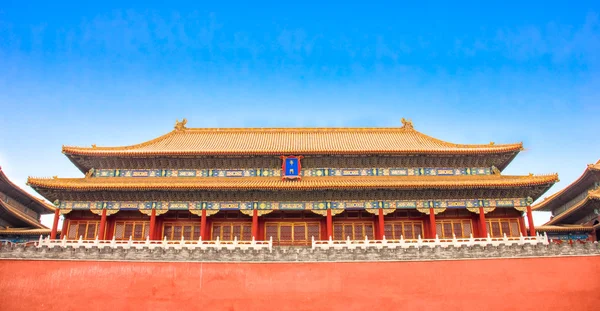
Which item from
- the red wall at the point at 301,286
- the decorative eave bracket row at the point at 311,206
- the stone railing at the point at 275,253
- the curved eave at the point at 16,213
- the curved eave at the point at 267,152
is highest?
the curved eave at the point at 267,152

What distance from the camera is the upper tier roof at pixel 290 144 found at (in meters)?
23.8

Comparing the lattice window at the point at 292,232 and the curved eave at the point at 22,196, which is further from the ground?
the curved eave at the point at 22,196

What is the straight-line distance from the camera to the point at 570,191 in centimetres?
2825

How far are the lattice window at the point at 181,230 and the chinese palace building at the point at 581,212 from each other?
17959 millimetres

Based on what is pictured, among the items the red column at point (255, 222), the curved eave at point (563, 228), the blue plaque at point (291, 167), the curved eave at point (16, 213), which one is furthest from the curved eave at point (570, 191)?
the curved eave at point (16, 213)

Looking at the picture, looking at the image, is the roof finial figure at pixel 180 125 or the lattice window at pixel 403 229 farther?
the roof finial figure at pixel 180 125

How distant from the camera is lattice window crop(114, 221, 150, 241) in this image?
917 inches

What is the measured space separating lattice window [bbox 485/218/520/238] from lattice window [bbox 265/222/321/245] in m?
8.25

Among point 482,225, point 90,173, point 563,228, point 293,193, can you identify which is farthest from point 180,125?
point 563,228

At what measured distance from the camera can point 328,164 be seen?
80.3 feet

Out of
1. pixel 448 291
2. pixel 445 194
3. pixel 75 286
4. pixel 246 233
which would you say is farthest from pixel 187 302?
pixel 445 194

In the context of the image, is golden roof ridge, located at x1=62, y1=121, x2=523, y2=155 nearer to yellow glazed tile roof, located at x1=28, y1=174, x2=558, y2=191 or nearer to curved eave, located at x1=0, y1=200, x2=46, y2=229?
yellow glazed tile roof, located at x1=28, y1=174, x2=558, y2=191

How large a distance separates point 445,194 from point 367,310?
779 cm

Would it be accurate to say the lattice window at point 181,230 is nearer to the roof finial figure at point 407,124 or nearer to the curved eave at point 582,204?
the roof finial figure at point 407,124
